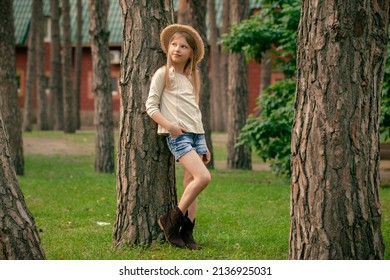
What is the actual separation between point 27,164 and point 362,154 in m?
16.4

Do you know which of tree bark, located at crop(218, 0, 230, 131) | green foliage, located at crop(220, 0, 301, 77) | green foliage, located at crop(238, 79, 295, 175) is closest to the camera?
green foliage, located at crop(238, 79, 295, 175)

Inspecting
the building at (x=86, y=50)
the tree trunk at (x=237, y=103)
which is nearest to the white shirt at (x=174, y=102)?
the tree trunk at (x=237, y=103)

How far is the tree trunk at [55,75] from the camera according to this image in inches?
1508

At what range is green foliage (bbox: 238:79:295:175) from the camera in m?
16.1

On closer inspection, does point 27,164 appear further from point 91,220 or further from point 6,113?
Answer: point 91,220

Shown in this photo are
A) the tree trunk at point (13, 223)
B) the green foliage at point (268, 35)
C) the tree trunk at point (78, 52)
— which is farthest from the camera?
the tree trunk at point (78, 52)

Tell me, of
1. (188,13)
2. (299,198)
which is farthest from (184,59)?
(188,13)

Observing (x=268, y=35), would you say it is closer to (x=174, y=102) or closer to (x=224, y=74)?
(x=174, y=102)

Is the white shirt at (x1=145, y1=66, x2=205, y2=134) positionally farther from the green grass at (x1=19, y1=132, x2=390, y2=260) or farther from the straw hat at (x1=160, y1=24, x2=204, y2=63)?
the green grass at (x1=19, y1=132, x2=390, y2=260)

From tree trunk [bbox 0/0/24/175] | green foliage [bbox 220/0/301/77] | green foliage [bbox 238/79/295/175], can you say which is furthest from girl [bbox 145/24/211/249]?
tree trunk [bbox 0/0/24/175]

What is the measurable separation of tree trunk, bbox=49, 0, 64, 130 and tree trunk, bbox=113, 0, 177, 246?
97.9 ft

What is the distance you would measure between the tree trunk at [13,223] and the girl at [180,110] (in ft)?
6.48

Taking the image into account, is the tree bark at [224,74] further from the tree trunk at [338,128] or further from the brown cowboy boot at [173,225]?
the tree trunk at [338,128]

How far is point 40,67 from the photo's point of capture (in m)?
40.6
